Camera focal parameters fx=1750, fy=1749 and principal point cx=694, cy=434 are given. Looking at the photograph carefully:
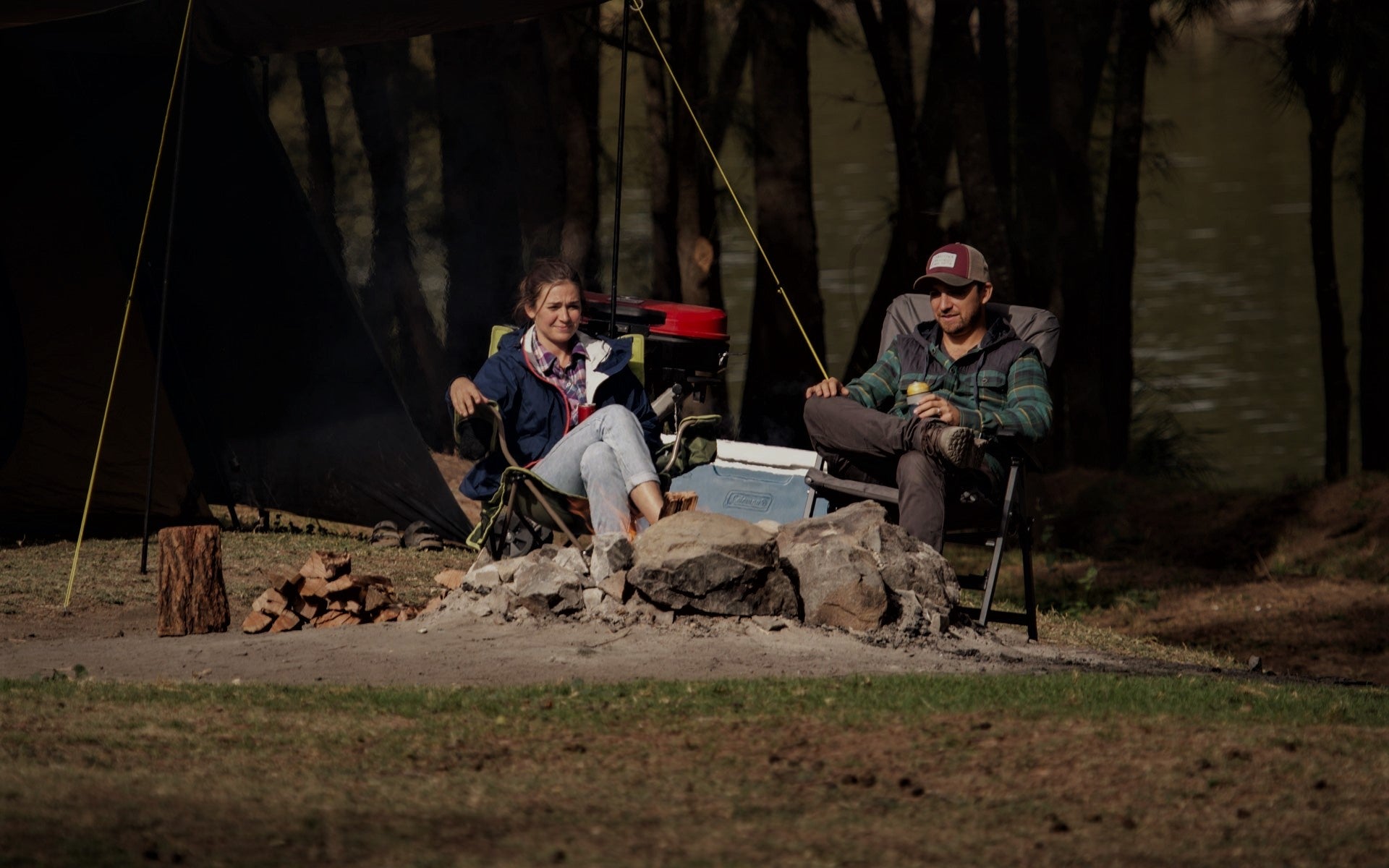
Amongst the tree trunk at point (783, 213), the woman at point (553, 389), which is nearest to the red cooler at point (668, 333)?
the woman at point (553, 389)

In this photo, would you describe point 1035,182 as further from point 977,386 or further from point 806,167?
point 977,386

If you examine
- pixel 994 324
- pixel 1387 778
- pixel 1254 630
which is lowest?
pixel 1254 630

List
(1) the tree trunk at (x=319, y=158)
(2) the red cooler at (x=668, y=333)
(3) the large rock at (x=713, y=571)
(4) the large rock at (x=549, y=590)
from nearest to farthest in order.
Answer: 1. (3) the large rock at (x=713, y=571)
2. (4) the large rock at (x=549, y=590)
3. (2) the red cooler at (x=668, y=333)
4. (1) the tree trunk at (x=319, y=158)

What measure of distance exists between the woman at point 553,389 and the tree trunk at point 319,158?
1.83 metres

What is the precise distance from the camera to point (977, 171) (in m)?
9.88

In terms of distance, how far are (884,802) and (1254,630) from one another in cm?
476

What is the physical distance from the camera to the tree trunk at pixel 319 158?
7152mm

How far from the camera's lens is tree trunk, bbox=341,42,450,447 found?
24.7ft

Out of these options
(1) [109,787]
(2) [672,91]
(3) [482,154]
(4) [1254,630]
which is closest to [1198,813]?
(1) [109,787]

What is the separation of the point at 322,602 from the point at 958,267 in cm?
217

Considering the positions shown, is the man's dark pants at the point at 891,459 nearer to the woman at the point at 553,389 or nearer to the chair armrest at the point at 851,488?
the chair armrest at the point at 851,488

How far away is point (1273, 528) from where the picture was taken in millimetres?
9297

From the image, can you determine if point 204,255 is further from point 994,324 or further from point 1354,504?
point 1354,504

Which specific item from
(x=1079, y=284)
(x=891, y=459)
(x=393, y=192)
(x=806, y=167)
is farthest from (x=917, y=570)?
(x=1079, y=284)
